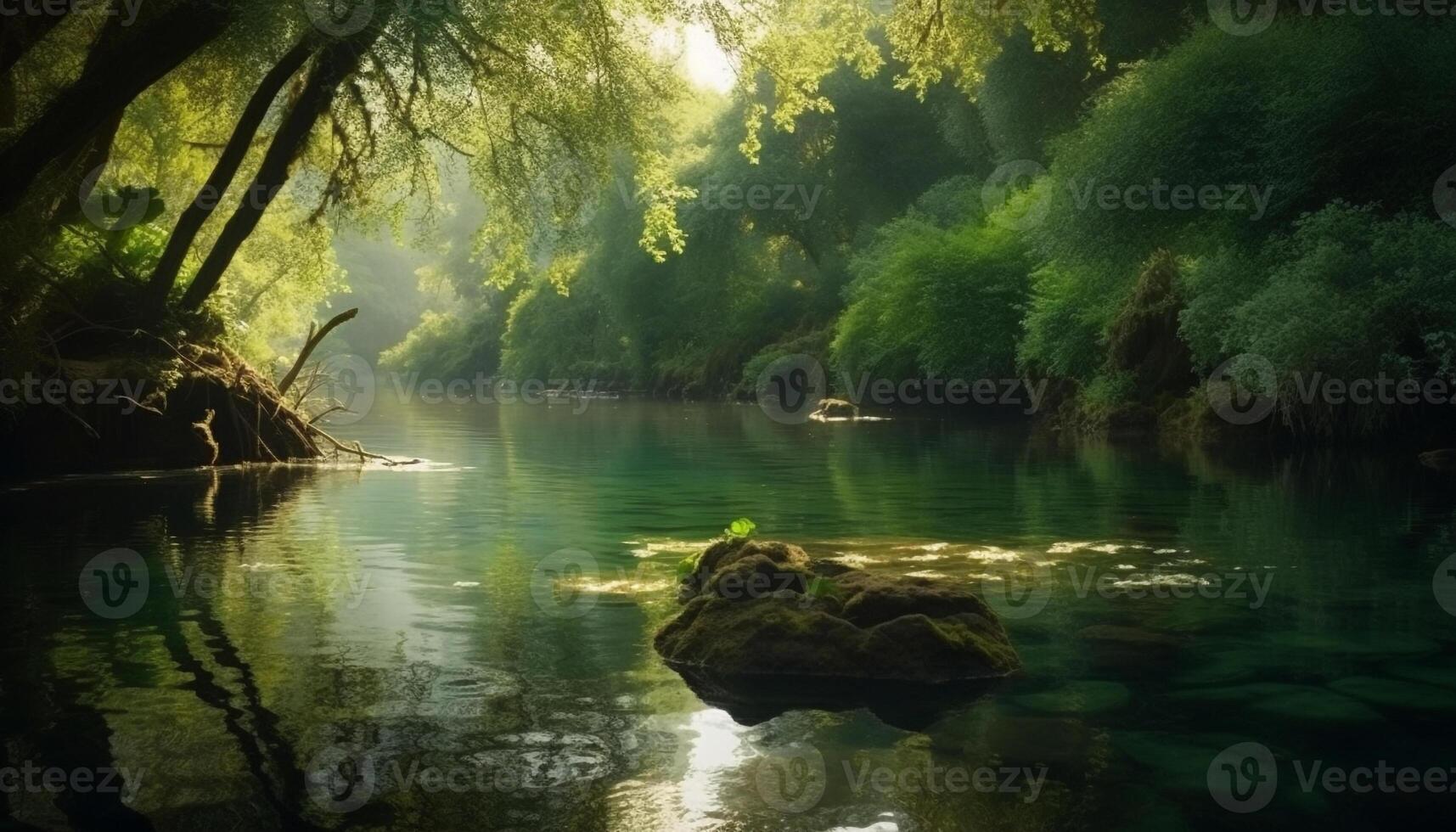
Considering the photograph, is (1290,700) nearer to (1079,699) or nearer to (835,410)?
(1079,699)

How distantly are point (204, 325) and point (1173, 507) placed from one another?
17.4 metres

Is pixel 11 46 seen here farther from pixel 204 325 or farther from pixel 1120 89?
pixel 1120 89

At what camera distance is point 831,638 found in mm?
9375

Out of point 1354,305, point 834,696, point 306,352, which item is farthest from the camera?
point 306,352

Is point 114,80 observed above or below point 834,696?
above

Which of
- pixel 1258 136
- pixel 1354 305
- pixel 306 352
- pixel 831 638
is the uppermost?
pixel 1258 136

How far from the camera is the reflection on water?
21.9 ft

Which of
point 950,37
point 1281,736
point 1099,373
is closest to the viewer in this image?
point 1281,736

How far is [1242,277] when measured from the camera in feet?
93.9

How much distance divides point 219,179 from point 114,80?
9113 mm

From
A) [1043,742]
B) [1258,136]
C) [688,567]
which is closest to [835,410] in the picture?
[1258,136]

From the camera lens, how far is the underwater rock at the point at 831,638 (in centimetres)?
909

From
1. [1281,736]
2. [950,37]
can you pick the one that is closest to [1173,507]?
[950,37]

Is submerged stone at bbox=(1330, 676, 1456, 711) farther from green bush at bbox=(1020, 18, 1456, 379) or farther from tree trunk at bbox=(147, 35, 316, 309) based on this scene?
green bush at bbox=(1020, 18, 1456, 379)
